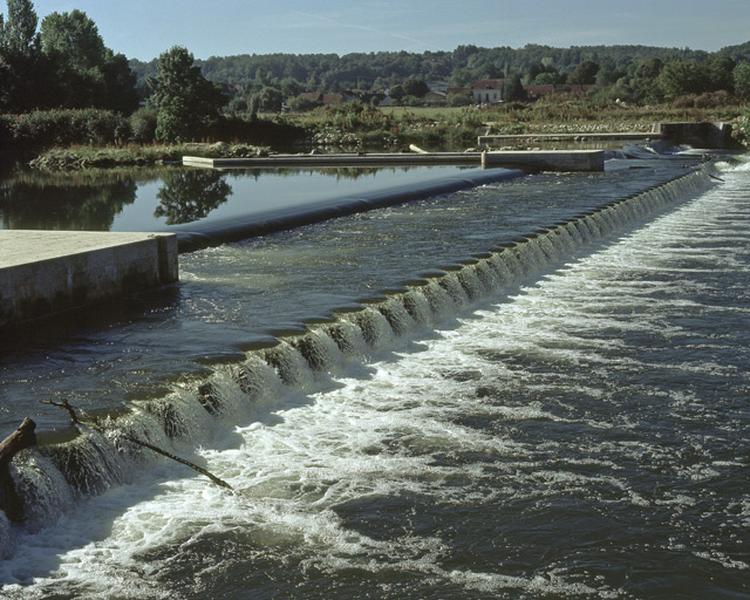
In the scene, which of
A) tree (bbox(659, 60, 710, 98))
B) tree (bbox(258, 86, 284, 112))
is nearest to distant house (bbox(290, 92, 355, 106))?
tree (bbox(258, 86, 284, 112))

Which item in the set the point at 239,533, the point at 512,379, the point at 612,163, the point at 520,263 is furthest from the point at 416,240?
the point at 612,163

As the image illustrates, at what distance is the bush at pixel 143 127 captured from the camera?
50.0 metres

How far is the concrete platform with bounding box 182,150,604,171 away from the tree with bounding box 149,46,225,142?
10.7 metres

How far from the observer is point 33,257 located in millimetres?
11094

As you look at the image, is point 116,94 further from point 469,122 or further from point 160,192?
point 160,192

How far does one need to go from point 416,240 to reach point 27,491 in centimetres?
1114

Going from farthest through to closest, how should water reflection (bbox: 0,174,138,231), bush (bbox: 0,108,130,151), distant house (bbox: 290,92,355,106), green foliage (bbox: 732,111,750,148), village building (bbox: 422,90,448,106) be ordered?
village building (bbox: 422,90,448,106), distant house (bbox: 290,92,355,106), bush (bbox: 0,108,130,151), green foliage (bbox: 732,111,750,148), water reflection (bbox: 0,174,138,231)

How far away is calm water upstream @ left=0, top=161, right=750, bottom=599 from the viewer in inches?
253

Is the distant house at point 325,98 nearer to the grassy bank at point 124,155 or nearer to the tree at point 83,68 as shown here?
the tree at point 83,68

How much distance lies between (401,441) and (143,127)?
44594 millimetres

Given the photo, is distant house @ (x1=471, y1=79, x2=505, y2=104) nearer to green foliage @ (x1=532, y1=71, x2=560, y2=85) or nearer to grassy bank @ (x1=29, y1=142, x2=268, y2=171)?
green foliage @ (x1=532, y1=71, x2=560, y2=85)

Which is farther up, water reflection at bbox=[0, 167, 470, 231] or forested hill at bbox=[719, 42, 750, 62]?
forested hill at bbox=[719, 42, 750, 62]

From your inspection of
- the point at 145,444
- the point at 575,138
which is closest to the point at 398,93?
the point at 575,138

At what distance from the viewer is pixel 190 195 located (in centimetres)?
2623
